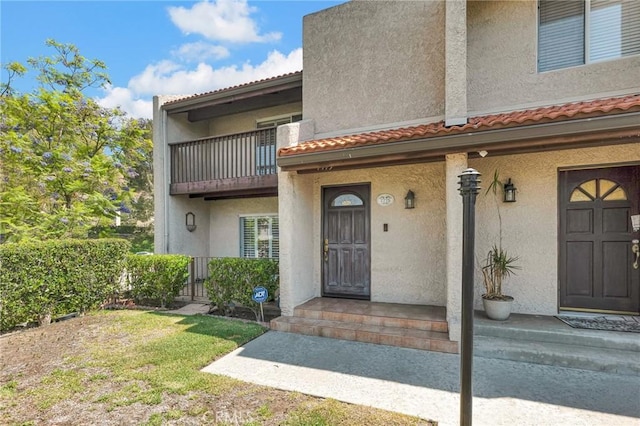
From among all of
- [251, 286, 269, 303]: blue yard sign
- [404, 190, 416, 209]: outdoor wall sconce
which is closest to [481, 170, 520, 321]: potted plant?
[404, 190, 416, 209]: outdoor wall sconce

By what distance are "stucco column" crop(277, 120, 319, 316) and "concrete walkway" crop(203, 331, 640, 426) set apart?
1.47 metres

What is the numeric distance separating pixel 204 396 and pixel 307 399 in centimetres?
131

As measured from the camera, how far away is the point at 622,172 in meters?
5.32

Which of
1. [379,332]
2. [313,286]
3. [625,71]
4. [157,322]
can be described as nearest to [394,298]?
[379,332]

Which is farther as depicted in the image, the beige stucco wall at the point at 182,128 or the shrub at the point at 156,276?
the beige stucco wall at the point at 182,128

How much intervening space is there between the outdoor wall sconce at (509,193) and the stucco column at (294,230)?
4312 mm

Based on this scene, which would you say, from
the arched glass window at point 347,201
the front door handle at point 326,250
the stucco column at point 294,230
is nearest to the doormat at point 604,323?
the arched glass window at point 347,201

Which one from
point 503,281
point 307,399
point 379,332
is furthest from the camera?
point 503,281

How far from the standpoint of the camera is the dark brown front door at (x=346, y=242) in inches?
278

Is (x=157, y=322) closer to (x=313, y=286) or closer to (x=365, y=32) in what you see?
(x=313, y=286)

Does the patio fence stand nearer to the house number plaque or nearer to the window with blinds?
the window with blinds

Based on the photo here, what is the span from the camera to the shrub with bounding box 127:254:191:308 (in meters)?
7.59

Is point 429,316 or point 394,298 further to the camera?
point 394,298

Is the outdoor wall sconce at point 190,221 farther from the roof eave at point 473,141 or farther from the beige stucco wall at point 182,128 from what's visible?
the roof eave at point 473,141
